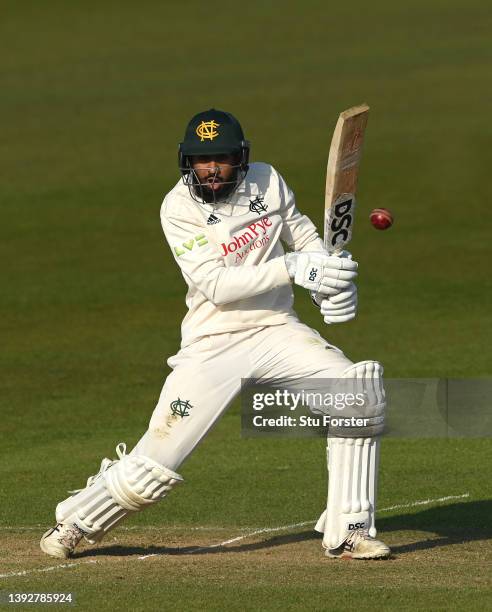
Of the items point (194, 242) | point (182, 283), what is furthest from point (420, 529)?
point (182, 283)

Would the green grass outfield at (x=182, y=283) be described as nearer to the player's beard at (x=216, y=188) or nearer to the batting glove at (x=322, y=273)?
the batting glove at (x=322, y=273)

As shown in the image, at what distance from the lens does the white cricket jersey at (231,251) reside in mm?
7223

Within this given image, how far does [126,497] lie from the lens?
7266 mm

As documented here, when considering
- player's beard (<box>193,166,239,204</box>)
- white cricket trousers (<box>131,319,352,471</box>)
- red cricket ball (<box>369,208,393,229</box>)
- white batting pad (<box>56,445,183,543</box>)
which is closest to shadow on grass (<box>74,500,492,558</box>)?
white batting pad (<box>56,445,183,543</box>)

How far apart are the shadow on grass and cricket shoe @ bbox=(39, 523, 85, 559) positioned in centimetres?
12

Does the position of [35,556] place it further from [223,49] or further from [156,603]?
[223,49]

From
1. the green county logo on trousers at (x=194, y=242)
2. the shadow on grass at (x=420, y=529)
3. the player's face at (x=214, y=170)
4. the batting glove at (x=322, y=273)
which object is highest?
the player's face at (x=214, y=170)

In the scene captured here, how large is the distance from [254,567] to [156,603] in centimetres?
85

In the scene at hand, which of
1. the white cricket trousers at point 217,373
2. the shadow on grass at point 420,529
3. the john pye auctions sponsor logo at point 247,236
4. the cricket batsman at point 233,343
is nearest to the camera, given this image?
the cricket batsman at point 233,343

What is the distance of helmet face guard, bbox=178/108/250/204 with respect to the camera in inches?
291

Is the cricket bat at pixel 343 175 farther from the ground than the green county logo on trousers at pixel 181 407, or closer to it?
farther from the ground

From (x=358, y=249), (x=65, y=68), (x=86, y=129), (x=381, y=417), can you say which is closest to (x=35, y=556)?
(x=381, y=417)

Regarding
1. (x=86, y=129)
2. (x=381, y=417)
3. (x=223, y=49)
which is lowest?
(x=381, y=417)

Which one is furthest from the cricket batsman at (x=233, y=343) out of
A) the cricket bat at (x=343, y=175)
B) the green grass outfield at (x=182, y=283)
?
the green grass outfield at (x=182, y=283)
